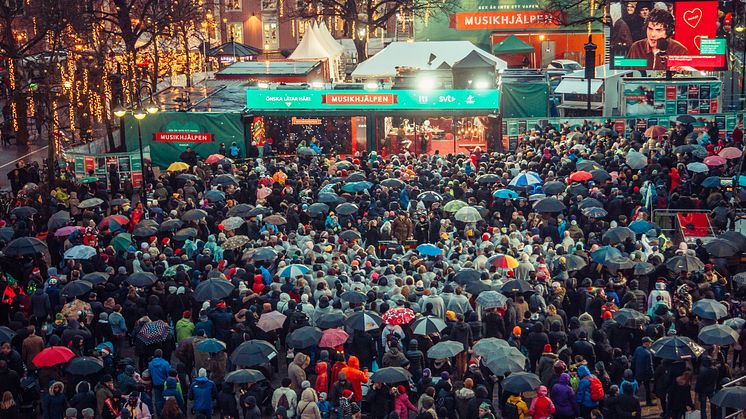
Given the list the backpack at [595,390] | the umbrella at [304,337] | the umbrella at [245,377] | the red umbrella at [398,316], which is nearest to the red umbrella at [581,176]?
the red umbrella at [398,316]

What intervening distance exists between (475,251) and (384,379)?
256 inches

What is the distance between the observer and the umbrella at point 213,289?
18.6 m

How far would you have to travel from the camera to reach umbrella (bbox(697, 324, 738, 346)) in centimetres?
1625

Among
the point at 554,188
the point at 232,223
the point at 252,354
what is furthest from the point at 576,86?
the point at 252,354

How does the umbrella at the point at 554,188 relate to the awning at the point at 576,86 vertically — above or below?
below

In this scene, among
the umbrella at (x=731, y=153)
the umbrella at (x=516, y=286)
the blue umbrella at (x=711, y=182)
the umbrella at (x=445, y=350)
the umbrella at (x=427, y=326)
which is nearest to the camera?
the umbrella at (x=445, y=350)

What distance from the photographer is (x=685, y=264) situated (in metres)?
19.2

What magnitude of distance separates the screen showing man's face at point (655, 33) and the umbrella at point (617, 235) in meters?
17.8

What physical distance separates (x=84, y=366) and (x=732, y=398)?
9368mm

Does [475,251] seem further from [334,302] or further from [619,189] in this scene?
[619,189]

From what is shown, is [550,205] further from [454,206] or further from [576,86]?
[576,86]

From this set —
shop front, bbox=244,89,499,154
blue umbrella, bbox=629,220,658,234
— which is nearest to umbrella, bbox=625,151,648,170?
blue umbrella, bbox=629,220,658,234

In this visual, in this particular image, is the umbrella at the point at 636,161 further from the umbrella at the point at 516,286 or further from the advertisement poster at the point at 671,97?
the umbrella at the point at 516,286

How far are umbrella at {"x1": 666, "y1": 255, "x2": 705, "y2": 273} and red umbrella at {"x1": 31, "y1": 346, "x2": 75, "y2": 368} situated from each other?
1053 centimetres
